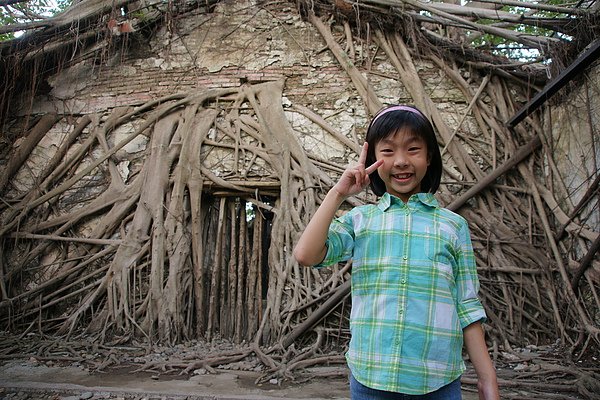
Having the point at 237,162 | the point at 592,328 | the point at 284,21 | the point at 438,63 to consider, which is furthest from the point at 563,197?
the point at 284,21

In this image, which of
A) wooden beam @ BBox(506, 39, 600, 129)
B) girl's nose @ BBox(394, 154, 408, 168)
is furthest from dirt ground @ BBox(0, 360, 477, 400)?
wooden beam @ BBox(506, 39, 600, 129)

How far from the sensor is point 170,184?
4.42 metres

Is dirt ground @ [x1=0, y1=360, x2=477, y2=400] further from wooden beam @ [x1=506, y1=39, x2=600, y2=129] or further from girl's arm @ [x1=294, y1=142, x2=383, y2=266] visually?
wooden beam @ [x1=506, y1=39, x2=600, y2=129]

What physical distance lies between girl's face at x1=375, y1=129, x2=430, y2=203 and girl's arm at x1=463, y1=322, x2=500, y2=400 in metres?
0.39

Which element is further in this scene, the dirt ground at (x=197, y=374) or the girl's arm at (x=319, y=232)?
the dirt ground at (x=197, y=374)

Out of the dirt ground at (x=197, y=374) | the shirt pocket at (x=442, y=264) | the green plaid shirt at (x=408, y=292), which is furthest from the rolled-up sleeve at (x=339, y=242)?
the dirt ground at (x=197, y=374)

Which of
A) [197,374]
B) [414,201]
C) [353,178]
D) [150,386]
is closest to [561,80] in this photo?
[414,201]

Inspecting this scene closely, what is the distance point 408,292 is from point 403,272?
0.05 meters

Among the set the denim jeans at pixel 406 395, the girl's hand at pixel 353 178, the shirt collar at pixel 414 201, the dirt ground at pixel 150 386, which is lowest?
the dirt ground at pixel 150 386

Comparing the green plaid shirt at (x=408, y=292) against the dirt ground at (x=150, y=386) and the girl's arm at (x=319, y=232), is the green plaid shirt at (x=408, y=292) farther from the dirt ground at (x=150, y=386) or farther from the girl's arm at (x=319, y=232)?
the dirt ground at (x=150, y=386)

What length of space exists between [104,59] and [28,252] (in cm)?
234

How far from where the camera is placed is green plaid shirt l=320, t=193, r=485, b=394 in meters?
1.00

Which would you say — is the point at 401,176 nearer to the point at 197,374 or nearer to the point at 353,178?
the point at 353,178

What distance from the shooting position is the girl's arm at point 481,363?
1022 millimetres
